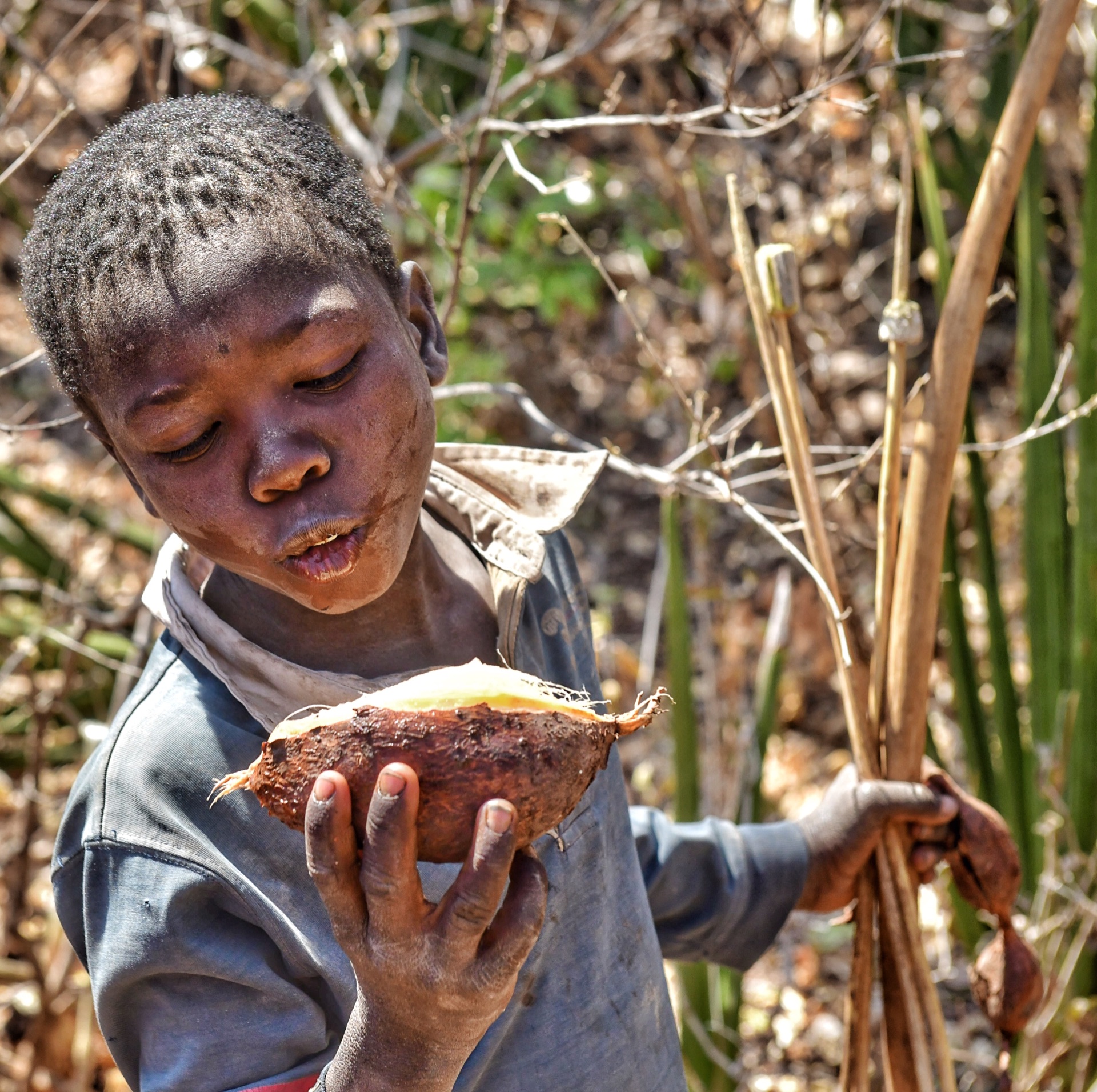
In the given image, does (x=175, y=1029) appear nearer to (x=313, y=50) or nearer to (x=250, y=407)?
(x=250, y=407)

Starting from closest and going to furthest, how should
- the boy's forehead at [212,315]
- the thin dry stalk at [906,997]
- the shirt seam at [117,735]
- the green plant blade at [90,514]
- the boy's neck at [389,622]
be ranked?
the boy's forehead at [212,315] < the shirt seam at [117,735] < the boy's neck at [389,622] < the thin dry stalk at [906,997] < the green plant blade at [90,514]

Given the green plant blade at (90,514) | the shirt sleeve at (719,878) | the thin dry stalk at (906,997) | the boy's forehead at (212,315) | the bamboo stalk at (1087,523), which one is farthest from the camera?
the green plant blade at (90,514)

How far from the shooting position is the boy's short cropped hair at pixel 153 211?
1.01 metres

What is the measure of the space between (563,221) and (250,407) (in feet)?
2.31

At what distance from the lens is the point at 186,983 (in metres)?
1.09

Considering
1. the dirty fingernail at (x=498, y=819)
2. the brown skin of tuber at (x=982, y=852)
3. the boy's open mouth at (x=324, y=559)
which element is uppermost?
the boy's open mouth at (x=324, y=559)

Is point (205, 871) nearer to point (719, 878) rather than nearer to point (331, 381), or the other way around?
point (331, 381)

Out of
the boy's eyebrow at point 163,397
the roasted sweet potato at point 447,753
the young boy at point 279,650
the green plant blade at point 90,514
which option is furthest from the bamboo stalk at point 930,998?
the green plant blade at point 90,514

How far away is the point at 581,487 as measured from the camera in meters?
1.41

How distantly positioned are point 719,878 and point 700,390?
0.86 m

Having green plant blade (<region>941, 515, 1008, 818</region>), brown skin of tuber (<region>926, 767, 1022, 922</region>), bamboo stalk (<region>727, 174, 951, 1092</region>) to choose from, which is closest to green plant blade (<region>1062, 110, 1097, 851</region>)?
green plant blade (<region>941, 515, 1008, 818</region>)

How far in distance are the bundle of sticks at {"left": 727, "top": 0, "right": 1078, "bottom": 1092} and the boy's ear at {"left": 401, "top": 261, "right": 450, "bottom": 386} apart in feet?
1.35

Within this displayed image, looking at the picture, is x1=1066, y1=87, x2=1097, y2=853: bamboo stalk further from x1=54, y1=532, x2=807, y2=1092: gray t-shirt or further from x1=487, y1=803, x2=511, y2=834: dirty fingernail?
x1=487, y1=803, x2=511, y2=834: dirty fingernail

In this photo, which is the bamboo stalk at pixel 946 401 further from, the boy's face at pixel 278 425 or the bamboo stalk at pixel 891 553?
the boy's face at pixel 278 425
